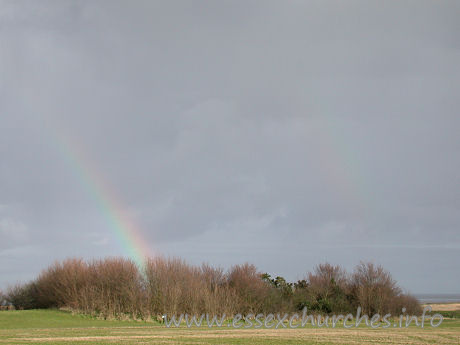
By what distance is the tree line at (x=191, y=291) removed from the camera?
51594mm

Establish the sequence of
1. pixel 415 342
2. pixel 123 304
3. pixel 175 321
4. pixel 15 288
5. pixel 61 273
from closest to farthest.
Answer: pixel 415 342, pixel 175 321, pixel 123 304, pixel 61 273, pixel 15 288

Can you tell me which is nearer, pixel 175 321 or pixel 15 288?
pixel 175 321

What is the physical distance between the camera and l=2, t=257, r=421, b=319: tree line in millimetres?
51594

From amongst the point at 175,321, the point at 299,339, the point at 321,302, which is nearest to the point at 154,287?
the point at 175,321

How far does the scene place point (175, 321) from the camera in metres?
46.5

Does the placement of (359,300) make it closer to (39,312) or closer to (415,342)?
(39,312)

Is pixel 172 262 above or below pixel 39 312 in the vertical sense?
above

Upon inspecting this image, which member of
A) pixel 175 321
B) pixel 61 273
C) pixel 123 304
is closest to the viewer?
pixel 175 321

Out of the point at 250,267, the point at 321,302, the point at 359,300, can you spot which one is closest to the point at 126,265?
the point at 250,267

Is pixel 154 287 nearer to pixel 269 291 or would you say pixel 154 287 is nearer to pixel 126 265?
pixel 126 265

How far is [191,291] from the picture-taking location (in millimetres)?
52000

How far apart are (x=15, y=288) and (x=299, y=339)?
169 ft

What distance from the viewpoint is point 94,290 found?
5334 cm

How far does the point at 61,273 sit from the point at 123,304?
10334mm
